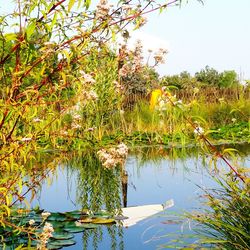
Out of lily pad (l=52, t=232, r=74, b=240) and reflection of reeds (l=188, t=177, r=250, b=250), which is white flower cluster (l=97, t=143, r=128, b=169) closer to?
lily pad (l=52, t=232, r=74, b=240)

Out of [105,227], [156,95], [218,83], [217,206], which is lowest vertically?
[105,227]

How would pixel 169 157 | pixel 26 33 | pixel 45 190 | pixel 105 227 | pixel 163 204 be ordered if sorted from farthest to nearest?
pixel 169 157
pixel 45 190
pixel 163 204
pixel 105 227
pixel 26 33

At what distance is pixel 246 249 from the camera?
3.16m

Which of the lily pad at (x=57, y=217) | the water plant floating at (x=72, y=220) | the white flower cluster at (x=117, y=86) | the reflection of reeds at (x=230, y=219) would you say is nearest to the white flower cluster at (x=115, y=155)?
the water plant floating at (x=72, y=220)

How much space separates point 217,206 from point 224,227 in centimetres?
18

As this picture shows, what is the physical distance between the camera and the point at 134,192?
680 cm

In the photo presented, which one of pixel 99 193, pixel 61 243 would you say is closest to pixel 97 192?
pixel 99 193

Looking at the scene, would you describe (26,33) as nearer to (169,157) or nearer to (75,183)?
(75,183)

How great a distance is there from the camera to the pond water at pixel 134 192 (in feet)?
15.1

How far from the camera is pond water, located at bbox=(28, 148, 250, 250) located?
4.61m

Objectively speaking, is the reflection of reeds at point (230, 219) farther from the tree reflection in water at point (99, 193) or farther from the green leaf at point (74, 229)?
the green leaf at point (74, 229)

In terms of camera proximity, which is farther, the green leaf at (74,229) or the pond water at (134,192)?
the green leaf at (74,229)

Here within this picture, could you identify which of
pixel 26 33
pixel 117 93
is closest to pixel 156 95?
pixel 26 33

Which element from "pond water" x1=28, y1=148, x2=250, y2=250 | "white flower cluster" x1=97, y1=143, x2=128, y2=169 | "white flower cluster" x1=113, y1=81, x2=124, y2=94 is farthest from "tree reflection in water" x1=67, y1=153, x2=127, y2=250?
"white flower cluster" x1=113, y1=81, x2=124, y2=94
